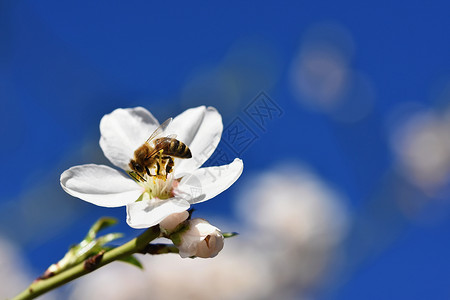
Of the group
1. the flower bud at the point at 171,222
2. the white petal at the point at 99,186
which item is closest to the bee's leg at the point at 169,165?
the white petal at the point at 99,186

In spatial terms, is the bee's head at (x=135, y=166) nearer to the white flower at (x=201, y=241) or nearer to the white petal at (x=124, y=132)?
the white petal at (x=124, y=132)

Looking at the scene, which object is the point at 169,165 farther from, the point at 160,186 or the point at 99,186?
the point at 99,186

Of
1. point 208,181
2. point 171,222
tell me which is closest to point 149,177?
point 208,181

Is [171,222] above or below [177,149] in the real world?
below

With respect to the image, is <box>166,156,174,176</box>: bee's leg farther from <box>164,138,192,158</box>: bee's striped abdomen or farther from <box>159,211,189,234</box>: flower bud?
<box>159,211,189,234</box>: flower bud

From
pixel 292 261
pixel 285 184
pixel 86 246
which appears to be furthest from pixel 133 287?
pixel 86 246
